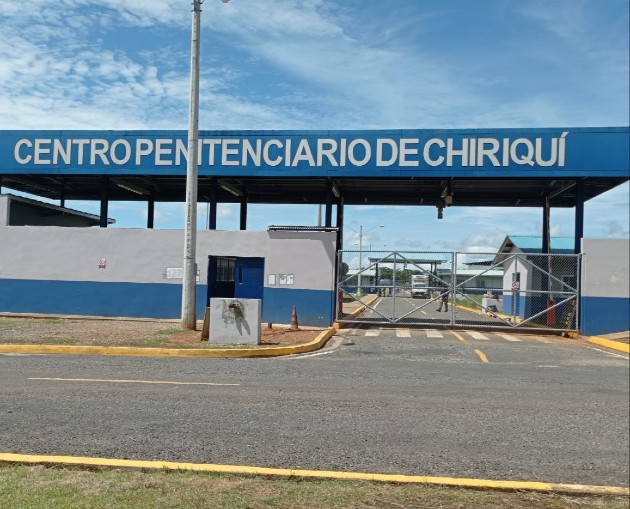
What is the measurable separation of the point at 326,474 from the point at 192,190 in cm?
1270

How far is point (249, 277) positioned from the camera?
65.8 ft

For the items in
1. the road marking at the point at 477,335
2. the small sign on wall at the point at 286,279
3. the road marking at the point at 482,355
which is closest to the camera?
the road marking at the point at 482,355

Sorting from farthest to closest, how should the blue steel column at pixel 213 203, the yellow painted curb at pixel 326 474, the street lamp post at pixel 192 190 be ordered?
the blue steel column at pixel 213 203
the street lamp post at pixel 192 190
the yellow painted curb at pixel 326 474

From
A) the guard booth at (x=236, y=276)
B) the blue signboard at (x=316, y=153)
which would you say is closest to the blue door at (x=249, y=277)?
the guard booth at (x=236, y=276)

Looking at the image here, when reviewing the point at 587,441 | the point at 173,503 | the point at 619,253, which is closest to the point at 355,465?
the point at 173,503

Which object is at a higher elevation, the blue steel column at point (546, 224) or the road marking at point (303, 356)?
the blue steel column at point (546, 224)

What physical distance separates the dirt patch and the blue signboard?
574 centimetres

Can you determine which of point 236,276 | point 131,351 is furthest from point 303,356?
point 236,276

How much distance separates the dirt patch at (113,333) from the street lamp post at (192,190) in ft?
2.40

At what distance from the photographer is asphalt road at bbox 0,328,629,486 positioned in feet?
17.5

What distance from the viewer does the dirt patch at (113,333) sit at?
44.5 ft

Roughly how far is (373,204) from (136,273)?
12.4 metres

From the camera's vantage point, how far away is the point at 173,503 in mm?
4098

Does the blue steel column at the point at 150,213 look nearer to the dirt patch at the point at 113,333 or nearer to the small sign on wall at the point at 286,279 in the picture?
the dirt patch at the point at 113,333
